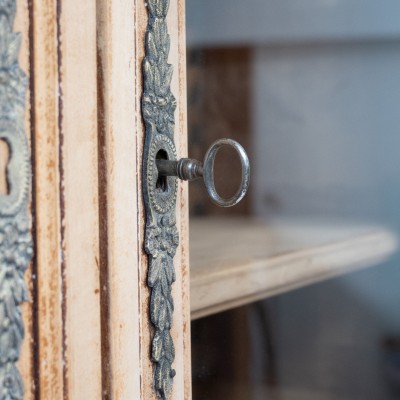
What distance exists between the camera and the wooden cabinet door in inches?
10.3

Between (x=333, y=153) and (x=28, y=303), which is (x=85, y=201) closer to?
(x=28, y=303)

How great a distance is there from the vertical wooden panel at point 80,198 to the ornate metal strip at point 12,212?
0.02 meters

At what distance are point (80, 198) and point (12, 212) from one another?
3cm

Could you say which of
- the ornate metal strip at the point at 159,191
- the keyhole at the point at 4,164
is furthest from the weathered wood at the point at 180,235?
the keyhole at the point at 4,164

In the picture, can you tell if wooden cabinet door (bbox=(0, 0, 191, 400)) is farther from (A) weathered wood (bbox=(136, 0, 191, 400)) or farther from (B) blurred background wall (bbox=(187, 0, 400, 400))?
(B) blurred background wall (bbox=(187, 0, 400, 400))

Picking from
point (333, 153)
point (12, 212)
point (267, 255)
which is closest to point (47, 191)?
point (12, 212)

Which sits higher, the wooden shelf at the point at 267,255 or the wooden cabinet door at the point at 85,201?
the wooden cabinet door at the point at 85,201

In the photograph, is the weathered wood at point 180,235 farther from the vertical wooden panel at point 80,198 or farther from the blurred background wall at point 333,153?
the blurred background wall at point 333,153

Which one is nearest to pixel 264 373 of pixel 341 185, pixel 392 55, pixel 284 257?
pixel 284 257

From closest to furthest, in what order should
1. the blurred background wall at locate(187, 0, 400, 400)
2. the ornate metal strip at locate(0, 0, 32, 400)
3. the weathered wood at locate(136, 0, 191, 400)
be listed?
the ornate metal strip at locate(0, 0, 32, 400) < the weathered wood at locate(136, 0, 191, 400) < the blurred background wall at locate(187, 0, 400, 400)

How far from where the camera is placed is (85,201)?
0.92 ft

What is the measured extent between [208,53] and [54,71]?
0.21m

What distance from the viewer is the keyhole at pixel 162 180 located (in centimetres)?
33

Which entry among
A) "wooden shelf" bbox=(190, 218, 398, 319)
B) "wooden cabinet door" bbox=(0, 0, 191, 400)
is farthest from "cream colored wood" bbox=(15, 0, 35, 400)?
"wooden shelf" bbox=(190, 218, 398, 319)
